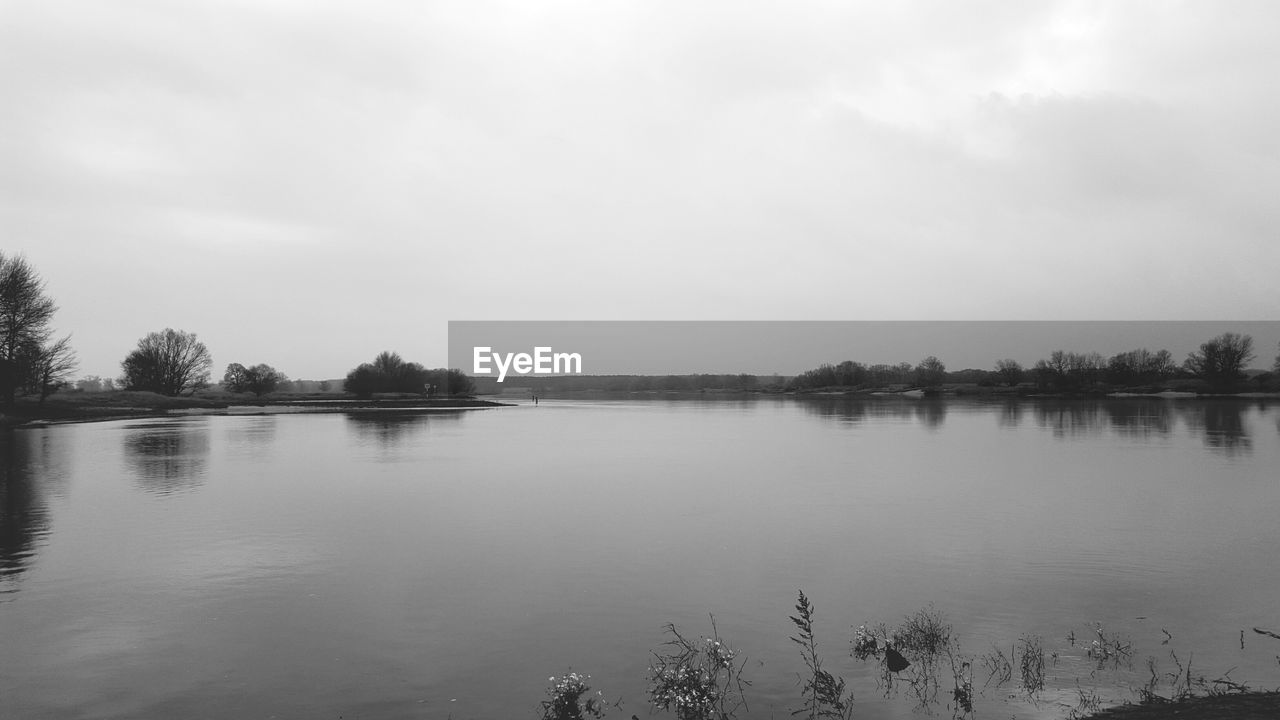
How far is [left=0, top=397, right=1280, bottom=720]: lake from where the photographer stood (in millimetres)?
7543

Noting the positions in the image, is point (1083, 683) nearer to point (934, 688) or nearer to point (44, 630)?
point (934, 688)

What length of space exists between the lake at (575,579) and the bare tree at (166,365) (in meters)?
83.5

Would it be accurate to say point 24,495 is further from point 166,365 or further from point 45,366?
point 166,365

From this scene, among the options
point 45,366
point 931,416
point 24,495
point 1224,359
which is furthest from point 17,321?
point 1224,359

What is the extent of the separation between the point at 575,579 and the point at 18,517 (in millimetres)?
13170

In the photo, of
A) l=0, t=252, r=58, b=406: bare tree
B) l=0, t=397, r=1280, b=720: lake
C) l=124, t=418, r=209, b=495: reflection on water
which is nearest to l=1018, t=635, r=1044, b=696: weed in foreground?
l=0, t=397, r=1280, b=720: lake

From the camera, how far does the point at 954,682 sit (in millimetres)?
7605

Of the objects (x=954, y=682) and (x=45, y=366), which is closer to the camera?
(x=954, y=682)

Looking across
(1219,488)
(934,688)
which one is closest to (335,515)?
(934,688)

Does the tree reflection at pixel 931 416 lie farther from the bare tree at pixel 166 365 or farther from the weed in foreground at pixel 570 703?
the bare tree at pixel 166 365

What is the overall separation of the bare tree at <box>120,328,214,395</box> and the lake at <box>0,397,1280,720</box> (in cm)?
8354

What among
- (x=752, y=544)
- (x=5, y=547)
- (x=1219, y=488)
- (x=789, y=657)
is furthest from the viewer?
(x=1219, y=488)

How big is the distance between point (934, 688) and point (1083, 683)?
1.47 metres

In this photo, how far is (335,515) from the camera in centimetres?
1698
